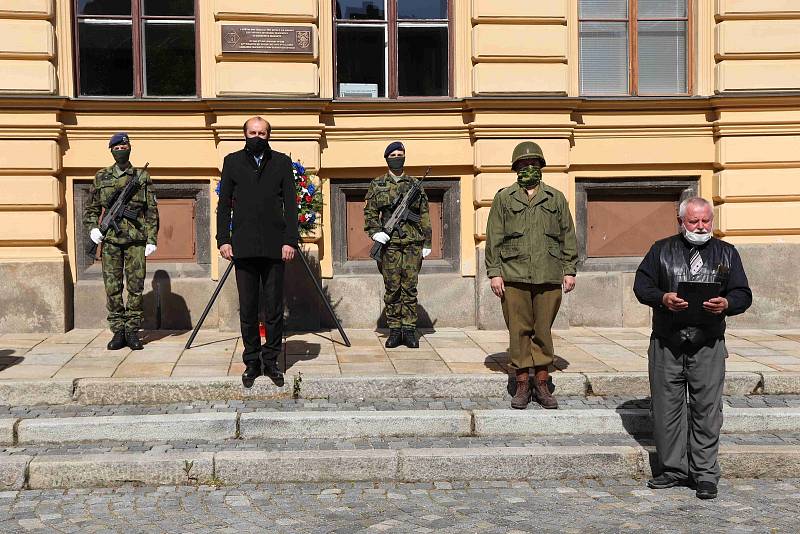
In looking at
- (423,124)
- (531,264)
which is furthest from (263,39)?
(531,264)

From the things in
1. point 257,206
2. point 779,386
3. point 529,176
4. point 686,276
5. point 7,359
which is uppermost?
point 529,176

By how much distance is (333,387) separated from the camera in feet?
24.8

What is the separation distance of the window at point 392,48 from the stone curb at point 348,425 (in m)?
5.12

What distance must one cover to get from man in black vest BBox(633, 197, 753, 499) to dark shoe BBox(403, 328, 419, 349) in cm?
358

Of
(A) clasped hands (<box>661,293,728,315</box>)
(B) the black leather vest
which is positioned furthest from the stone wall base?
(A) clasped hands (<box>661,293,728,315</box>)

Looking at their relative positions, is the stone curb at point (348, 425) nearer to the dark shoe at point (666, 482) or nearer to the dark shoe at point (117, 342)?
the dark shoe at point (666, 482)

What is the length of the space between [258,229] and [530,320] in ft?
7.53

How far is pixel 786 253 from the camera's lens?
10.7 metres

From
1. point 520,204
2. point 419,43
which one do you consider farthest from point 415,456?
point 419,43

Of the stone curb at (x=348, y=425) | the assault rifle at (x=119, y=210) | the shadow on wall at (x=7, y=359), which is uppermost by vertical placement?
the assault rifle at (x=119, y=210)

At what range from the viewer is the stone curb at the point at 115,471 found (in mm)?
6012

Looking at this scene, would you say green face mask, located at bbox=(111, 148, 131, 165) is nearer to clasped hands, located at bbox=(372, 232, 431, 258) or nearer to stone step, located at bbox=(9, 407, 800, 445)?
clasped hands, located at bbox=(372, 232, 431, 258)

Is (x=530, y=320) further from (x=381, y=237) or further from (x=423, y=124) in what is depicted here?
(x=423, y=124)

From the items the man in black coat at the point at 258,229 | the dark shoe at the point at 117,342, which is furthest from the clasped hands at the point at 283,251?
the dark shoe at the point at 117,342
